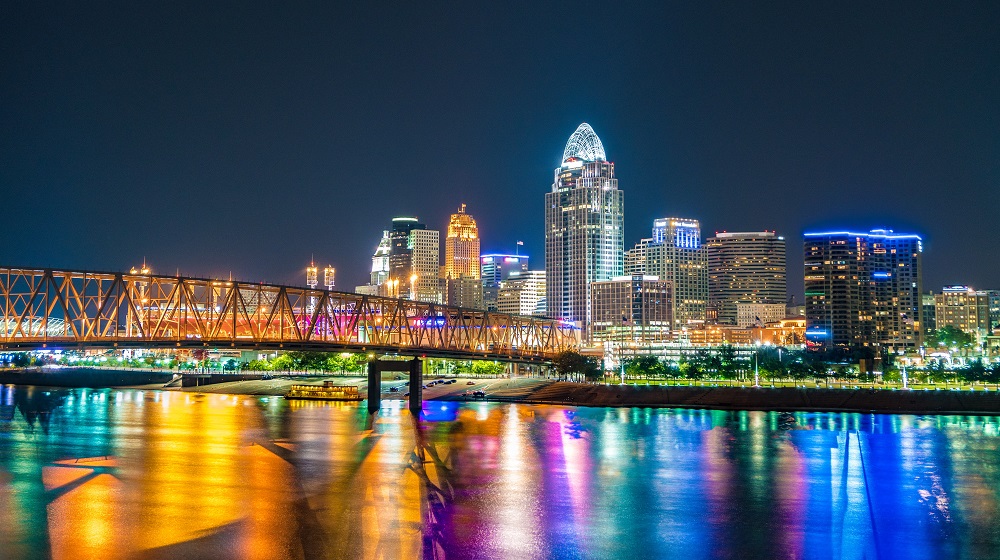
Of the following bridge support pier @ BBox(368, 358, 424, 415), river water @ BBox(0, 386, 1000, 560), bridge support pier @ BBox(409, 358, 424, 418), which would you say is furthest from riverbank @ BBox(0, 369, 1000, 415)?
river water @ BBox(0, 386, 1000, 560)

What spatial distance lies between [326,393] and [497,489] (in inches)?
2745

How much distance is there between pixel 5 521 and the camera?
3862cm

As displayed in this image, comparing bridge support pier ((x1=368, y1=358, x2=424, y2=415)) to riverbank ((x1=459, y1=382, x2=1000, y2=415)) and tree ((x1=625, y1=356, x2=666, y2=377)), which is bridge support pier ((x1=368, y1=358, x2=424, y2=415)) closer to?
riverbank ((x1=459, y1=382, x2=1000, y2=415))

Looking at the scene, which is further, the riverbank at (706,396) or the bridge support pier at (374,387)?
the riverbank at (706,396)

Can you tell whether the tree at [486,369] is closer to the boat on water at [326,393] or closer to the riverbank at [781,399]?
the boat on water at [326,393]

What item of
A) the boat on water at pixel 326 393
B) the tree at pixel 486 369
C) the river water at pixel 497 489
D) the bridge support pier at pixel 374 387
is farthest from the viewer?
the tree at pixel 486 369

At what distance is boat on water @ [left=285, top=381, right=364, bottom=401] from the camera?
358 ft

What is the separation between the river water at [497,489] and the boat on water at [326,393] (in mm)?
27515

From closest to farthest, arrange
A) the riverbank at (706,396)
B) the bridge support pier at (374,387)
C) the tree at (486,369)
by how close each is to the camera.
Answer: the bridge support pier at (374,387) < the riverbank at (706,396) < the tree at (486,369)

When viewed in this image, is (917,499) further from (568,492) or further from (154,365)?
(154,365)

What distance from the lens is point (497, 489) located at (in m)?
46.1

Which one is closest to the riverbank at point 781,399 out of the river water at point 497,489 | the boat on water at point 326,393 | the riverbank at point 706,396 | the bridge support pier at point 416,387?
the riverbank at point 706,396

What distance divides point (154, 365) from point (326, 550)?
565 ft

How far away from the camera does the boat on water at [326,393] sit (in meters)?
109
